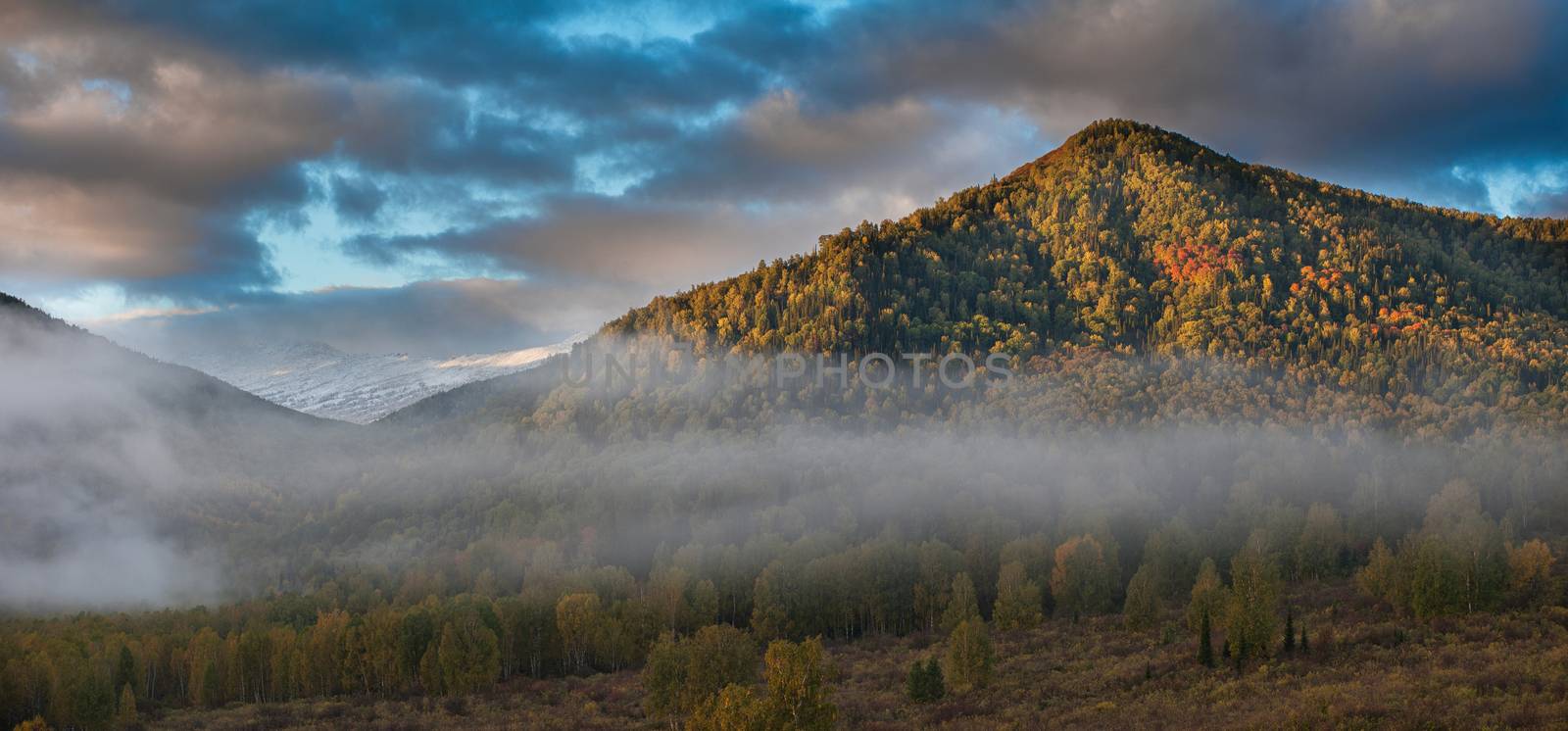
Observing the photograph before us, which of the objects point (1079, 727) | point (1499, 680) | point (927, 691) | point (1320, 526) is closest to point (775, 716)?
point (1079, 727)

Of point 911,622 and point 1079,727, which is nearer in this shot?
point 1079,727

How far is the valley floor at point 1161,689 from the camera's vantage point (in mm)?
80938

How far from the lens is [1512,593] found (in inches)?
5113

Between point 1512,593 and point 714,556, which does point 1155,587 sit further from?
point 714,556

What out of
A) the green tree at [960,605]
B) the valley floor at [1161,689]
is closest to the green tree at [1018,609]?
the green tree at [960,605]

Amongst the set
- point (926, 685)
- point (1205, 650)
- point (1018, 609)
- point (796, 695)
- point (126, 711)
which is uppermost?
point (796, 695)

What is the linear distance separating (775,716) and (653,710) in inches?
1371

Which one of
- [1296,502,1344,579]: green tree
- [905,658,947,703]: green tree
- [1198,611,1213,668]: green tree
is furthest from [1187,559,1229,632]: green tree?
[1296,502,1344,579]: green tree

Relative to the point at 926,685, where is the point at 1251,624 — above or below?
above

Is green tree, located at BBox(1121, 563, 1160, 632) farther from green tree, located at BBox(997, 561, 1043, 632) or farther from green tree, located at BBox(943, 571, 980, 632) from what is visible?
green tree, located at BBox(943, 571, 980, 632)

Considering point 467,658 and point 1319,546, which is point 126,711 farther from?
point 1319,546

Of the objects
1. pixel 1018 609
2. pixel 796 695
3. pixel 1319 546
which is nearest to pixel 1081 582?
pixel 1018 609

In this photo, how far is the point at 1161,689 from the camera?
9894 cm

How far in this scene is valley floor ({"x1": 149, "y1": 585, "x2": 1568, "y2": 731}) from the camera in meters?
80.9
